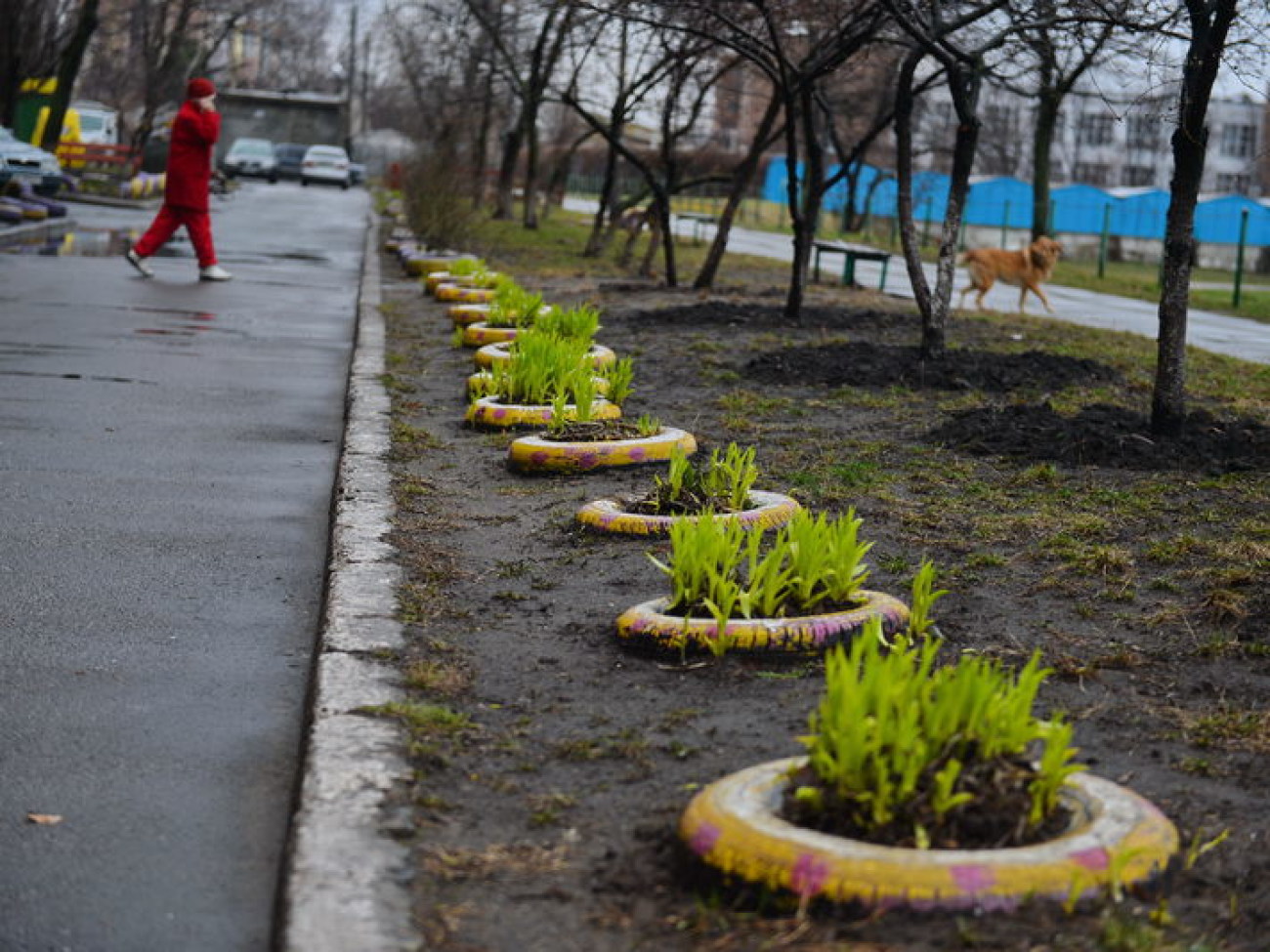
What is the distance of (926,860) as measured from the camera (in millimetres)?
2762

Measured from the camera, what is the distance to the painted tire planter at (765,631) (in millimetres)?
4316

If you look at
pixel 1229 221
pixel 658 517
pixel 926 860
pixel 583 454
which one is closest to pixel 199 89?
pixel 583 454

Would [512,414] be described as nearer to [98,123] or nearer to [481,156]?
[481,156]

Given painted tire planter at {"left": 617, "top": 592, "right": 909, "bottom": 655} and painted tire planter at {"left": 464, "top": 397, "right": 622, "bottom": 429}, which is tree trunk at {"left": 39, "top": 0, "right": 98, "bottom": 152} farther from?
painted tire planter at {"left": 617, "top": 592, "right": 909, "bottom": 655}

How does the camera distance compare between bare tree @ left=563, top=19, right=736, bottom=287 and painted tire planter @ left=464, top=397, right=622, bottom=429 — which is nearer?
painted tire planter @ left=464, top=397, right=622, bottom=429

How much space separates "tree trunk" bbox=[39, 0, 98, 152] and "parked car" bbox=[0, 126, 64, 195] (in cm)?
258

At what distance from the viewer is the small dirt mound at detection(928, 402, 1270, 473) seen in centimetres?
746

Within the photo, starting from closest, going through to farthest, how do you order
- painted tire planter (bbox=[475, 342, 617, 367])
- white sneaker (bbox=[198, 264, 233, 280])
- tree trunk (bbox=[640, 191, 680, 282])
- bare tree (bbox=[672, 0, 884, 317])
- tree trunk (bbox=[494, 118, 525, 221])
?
1. painted tire planter (bbox=[475, 342, 617, 367])
2. bare tree (bbox=[672, 0, 884, 317])
3. white sneaker (bbox=[198, 264, 233, 280])
4. tree trunk (bbox=[640, 191, 680, 282])
5. tree trunk (bbox=[494, 118, 525, 221])

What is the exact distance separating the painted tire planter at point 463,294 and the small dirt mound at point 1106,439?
7123mm

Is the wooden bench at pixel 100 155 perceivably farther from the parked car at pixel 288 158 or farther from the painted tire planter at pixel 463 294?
the painted tire planter at pixel 463 294

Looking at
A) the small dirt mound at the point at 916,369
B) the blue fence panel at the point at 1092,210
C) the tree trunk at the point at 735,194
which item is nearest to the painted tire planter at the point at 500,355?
the small dirt mound at the point at 916,369

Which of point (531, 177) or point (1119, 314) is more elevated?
point (531, 177)

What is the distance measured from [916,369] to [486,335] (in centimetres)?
298

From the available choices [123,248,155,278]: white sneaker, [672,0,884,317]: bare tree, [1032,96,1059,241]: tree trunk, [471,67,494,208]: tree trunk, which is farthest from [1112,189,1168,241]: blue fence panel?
[123,248,155,278]: white sneaker
